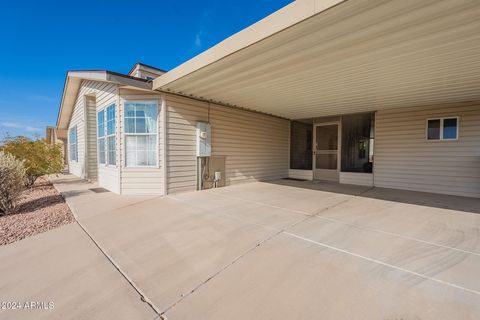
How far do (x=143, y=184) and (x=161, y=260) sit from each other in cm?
346

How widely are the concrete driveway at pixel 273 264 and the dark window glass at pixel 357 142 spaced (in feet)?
10.5

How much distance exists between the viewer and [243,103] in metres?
6.29

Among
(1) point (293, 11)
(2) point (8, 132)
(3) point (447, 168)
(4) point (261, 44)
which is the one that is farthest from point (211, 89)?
(2) point (8, 132)

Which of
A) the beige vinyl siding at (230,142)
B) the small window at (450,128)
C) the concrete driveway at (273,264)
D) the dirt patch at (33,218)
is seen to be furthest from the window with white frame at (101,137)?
the small window at (450,128)

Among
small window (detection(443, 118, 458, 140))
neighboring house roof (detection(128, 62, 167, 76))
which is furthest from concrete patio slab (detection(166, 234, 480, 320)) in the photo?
neighboring house roof (detection(128, 62, 167, 76))

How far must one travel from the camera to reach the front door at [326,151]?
25.2ft

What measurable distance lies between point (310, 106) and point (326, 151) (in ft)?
7.49

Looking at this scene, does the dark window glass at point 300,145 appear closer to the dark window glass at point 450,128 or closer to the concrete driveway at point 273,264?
the dark window glass at point 450,128

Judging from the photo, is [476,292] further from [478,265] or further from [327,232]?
[327,232]

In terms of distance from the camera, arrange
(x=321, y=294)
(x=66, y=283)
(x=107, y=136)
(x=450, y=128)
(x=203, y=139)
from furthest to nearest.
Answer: (x=107, y=136)
(x=203, y=139)
(x=450, y=128)
(x=66, y=283)
(x=321, y=294)

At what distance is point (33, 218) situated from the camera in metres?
3.66

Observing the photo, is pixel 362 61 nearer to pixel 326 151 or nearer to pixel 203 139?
pixel 203 139

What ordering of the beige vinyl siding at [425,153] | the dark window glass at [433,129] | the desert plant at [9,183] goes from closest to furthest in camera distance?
1. the desert plant at [9,183]
2. the beige vinyl siding at [425,153]
3. the dark window glass at [433,129]

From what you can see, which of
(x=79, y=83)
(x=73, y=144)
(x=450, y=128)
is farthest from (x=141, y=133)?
(x=450, y=128)
